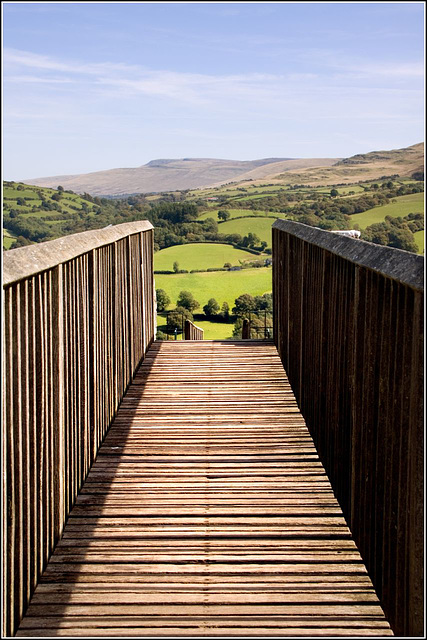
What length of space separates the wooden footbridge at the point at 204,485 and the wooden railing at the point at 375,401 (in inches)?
0.5

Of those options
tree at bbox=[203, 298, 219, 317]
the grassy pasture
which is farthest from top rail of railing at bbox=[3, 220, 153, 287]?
the grassy pasture

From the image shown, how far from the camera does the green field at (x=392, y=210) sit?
5046 centimetres

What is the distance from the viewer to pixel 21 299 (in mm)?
2170

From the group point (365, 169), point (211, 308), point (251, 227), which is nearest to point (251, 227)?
point (251, 227)

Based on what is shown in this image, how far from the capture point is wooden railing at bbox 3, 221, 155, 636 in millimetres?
2051

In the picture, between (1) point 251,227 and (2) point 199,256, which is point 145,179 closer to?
(1) point 251,227

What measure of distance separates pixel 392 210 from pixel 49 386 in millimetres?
54064

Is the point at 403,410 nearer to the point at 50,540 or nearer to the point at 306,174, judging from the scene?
the point at 50,540

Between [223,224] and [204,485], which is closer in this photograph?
[204,485]

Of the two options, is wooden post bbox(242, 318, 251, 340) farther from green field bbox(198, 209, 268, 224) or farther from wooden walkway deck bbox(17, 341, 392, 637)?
green field bbox(198, 209, 268, 224)

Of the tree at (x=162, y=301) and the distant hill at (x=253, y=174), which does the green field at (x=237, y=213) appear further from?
the distant hill at (x=253, y=174)

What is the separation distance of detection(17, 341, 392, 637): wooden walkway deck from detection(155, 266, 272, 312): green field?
4069 centimetres

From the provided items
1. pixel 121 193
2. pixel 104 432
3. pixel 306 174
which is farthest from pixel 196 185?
pixel 104 432

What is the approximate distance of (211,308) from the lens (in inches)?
1676
